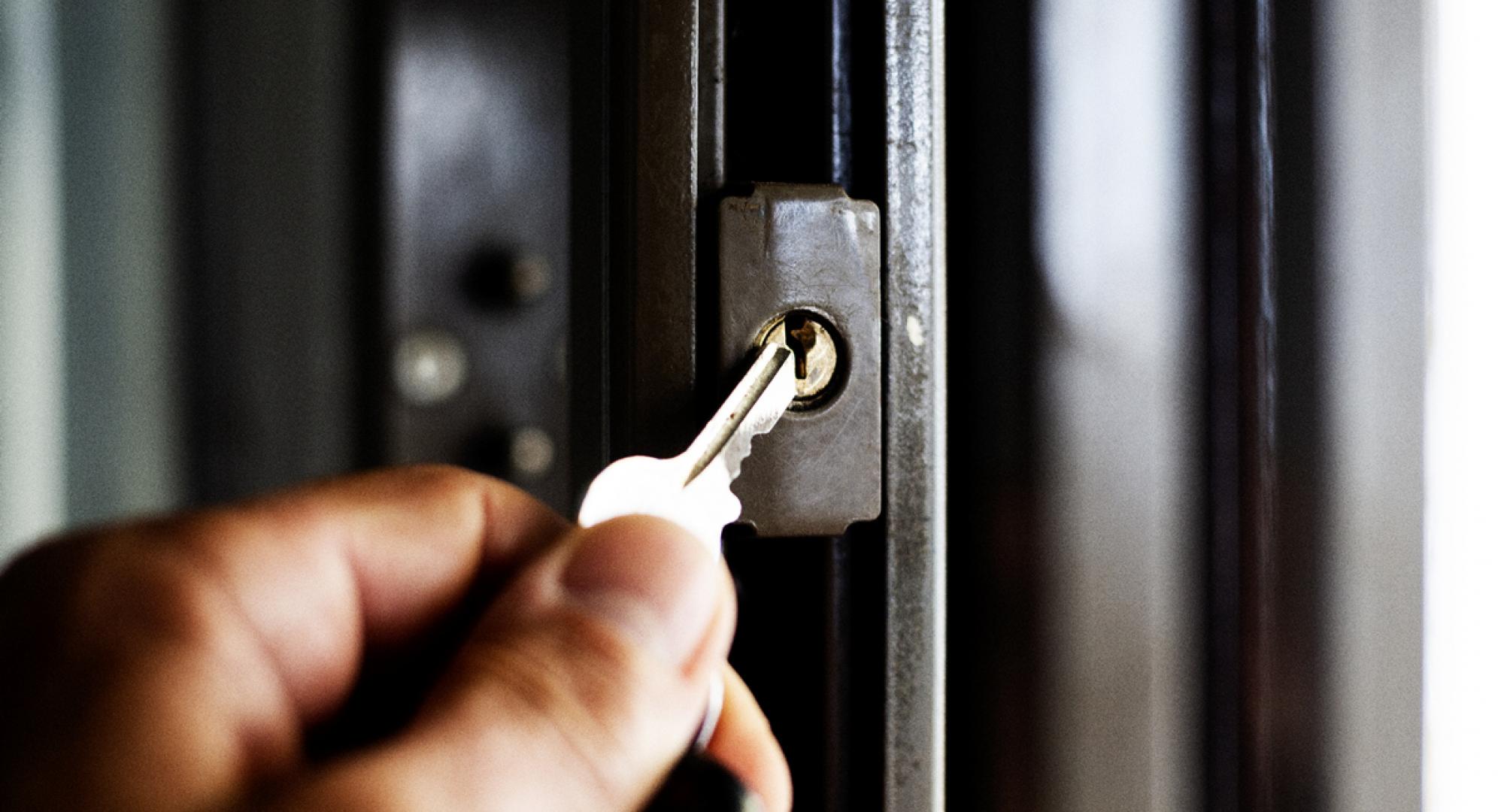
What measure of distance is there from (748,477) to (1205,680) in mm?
206

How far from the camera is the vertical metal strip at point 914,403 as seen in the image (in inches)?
15.2

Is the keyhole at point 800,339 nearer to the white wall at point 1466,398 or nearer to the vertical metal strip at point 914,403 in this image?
the vertical metal strip at point 914,403

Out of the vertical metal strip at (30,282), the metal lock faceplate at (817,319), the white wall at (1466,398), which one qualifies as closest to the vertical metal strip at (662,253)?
the metal lock faceplate at (817,319)

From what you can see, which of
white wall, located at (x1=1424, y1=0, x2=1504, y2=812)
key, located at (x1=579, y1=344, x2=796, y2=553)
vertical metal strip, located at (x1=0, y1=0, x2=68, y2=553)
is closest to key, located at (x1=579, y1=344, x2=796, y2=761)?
key, located at (x1=579, y1=344, x2=796, y2=553)

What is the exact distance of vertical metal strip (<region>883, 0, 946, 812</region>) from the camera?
39cm

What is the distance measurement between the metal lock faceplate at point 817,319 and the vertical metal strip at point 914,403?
0.03 feet

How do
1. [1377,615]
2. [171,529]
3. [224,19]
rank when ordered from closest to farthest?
[171,529]
[1377,615]
[224,19]

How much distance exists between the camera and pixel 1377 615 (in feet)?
1.40

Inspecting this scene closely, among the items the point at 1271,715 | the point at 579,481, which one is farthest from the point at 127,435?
the point at 1271,715

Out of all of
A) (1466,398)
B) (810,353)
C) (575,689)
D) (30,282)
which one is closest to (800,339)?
(810,353)

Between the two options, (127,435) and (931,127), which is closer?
(931,127)

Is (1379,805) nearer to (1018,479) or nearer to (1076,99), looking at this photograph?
(1018,479)

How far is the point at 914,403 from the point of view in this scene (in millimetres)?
390

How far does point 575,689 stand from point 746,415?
0.35ft
